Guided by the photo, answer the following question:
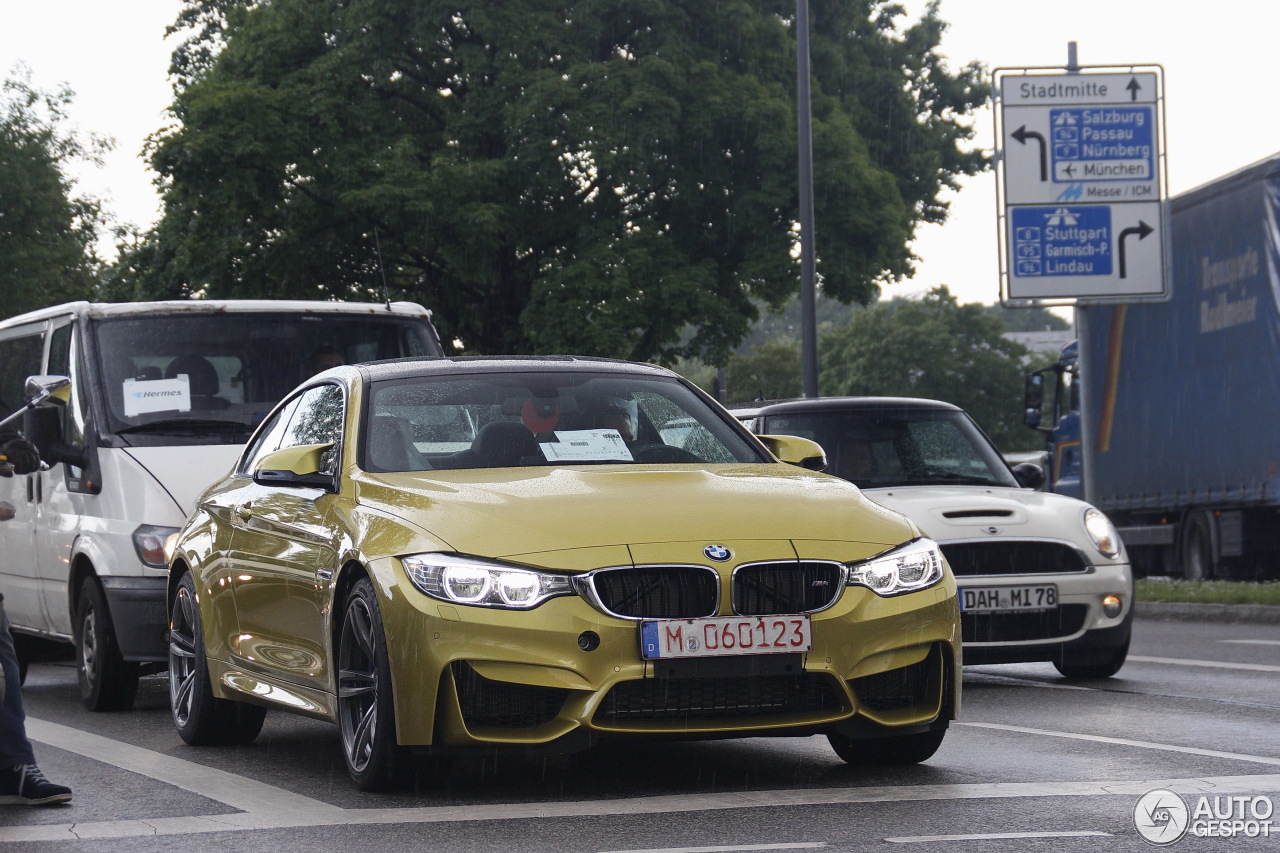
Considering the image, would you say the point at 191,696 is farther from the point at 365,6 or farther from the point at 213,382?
the point at 365,6

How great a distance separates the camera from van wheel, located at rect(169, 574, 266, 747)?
8430mm

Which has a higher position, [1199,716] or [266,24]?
[266,24]

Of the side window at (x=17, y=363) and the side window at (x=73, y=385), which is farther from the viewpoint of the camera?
the side window at (x=17, y=363)

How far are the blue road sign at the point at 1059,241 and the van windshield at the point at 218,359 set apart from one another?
1107 centimetres

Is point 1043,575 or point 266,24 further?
point 266,24

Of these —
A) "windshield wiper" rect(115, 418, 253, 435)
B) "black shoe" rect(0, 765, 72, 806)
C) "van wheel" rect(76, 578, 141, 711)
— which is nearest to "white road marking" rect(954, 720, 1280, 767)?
"black shoe" rect(0, 765, 72, 806)

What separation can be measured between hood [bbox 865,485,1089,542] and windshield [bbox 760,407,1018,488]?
0.60 m

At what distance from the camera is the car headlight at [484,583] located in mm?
6191

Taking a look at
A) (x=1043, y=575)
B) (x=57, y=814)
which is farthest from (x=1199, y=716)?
(x=57, y=814)

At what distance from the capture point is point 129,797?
22.8 feet

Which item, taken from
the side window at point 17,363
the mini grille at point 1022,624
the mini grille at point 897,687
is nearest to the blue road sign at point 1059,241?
the mini grille at point 1022,624

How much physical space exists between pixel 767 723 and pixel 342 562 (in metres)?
1.53

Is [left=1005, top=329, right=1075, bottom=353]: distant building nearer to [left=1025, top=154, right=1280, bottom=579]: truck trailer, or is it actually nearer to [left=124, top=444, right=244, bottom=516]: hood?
[left=1025, top=154, right=1280, bottom=579]: truck trailer

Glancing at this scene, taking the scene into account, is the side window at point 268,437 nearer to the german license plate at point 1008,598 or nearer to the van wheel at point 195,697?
the van wheel at point 195,697
